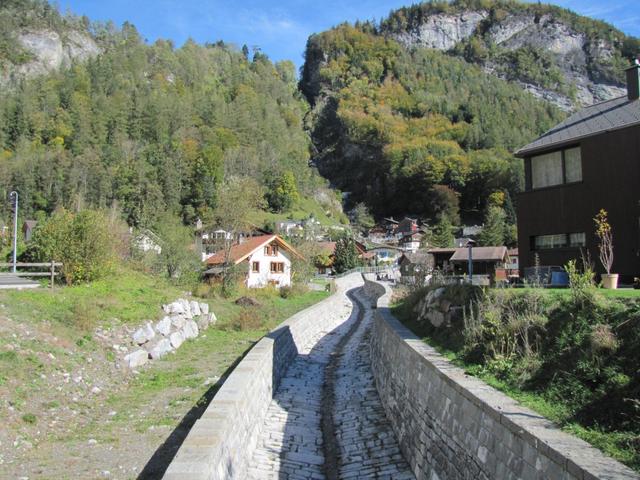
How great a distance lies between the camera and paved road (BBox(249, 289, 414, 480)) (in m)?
9.29

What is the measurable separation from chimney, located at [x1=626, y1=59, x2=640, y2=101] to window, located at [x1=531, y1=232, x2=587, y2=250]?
16.2 ft

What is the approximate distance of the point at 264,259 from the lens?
4081cm

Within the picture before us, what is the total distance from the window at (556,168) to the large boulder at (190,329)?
1343 centimetres

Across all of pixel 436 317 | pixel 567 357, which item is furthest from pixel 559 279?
pixel 567 357

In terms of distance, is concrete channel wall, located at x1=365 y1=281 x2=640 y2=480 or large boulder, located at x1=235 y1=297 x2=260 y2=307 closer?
concrete channel wall, located at x1=365 y1=281 x2=640 y2=480

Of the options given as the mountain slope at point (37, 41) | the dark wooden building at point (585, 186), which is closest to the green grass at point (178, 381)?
the dark wooden building at point (585, 186)

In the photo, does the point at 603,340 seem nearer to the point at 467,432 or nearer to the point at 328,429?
the point at 467,432

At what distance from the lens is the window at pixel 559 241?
16.0 m

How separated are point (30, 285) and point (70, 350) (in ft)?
23.1

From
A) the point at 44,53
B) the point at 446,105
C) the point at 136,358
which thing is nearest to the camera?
the point at 136,358

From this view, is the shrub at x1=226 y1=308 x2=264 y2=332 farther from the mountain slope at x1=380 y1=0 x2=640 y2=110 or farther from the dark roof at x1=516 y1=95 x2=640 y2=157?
the mountain slope at x1=380 y1=0 x2=640 y2=110

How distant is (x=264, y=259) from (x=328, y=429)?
97.5ft

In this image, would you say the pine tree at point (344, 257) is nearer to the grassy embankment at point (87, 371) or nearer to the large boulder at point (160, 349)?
the grassy embankment at point (87, 371)

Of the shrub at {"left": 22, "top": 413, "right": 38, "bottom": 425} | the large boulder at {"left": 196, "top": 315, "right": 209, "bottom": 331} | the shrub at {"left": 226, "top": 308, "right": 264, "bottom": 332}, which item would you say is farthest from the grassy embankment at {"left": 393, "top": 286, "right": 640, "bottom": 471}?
the large boulder at {"left": 196, "top": 315, "right": 209, "bottom": 331}
